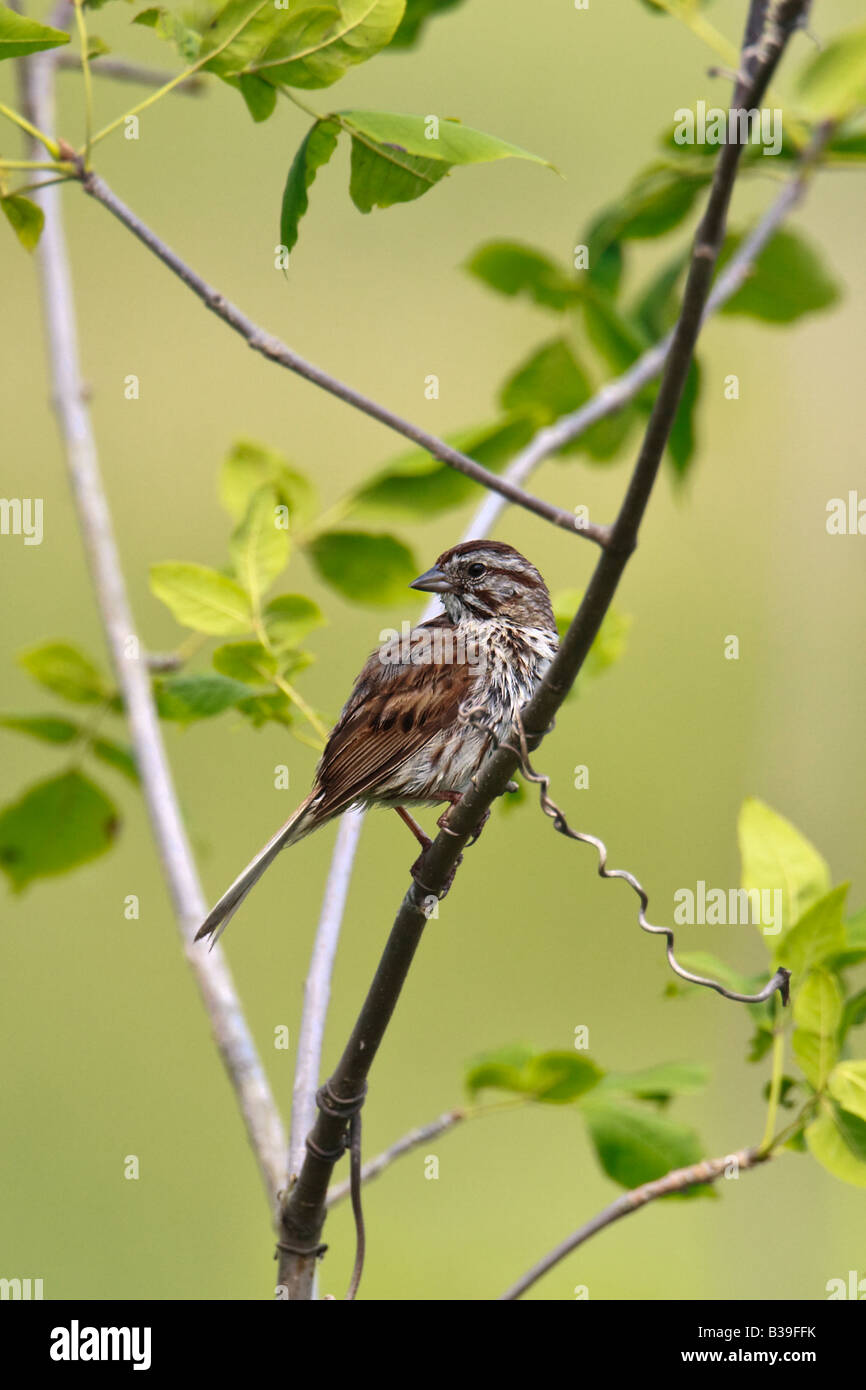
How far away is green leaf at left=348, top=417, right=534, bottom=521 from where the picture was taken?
2.45m

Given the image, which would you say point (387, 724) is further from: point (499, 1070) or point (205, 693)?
point (499, 1070)

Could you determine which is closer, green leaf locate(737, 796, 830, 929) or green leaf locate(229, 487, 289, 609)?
green leaf locate(737, 796, 830, 929)

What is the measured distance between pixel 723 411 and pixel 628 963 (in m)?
3.40

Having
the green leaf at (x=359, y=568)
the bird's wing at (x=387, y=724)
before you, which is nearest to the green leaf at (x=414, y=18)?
the green leaf at (x=359, y=568)

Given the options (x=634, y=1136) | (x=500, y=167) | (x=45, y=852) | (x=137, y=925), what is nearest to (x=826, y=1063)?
(x=634, y=1136)

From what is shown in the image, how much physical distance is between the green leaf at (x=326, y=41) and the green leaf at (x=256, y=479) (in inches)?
41.9

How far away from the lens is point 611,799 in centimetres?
639

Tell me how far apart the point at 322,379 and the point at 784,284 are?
188 centimetres

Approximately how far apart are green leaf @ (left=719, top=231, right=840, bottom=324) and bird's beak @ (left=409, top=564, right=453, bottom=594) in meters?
0.94

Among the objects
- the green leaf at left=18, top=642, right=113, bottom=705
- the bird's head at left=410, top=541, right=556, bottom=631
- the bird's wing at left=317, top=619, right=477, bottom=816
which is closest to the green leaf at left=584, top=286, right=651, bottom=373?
the bird's head at left=410, top=541, right=556, bottom=631

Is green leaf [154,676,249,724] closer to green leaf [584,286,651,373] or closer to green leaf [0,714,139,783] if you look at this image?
green leaf [0,714,139,783]

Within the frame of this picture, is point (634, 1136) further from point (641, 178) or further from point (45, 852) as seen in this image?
point (641, 178)

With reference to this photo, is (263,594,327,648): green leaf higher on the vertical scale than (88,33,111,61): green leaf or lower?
lower

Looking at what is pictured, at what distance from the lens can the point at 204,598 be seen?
2.04 m
